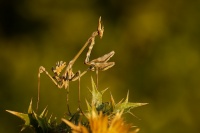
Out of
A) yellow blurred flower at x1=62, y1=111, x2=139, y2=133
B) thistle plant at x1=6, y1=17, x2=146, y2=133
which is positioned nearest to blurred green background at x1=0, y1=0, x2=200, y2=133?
thistle plant at x1=6, y1=17, x2=146, y2=133

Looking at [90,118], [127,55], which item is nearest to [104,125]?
[90,118]

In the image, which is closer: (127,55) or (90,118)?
(90,118)

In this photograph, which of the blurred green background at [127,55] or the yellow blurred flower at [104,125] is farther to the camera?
the blurred green background at [127,55]

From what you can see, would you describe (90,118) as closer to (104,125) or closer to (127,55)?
(104,125)

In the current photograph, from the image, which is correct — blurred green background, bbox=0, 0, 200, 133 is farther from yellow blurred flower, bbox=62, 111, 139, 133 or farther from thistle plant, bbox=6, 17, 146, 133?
yellow blurred flower, bbox=62, 111, 139, 133

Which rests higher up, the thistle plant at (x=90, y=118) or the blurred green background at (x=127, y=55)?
the blurred green background at (x=127, y=55)

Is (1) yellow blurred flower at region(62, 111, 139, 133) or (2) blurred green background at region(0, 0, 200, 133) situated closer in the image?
(1) yellow blurred flower at region(62, 111, 139, 133)

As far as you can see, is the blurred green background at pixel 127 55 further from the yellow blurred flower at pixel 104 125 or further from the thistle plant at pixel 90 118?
the yellow blurred flower at pixel 104 125

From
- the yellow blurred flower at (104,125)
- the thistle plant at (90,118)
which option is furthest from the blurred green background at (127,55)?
the yellow blurred flower at (104,125)

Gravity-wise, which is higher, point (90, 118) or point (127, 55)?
point (127, 55)
